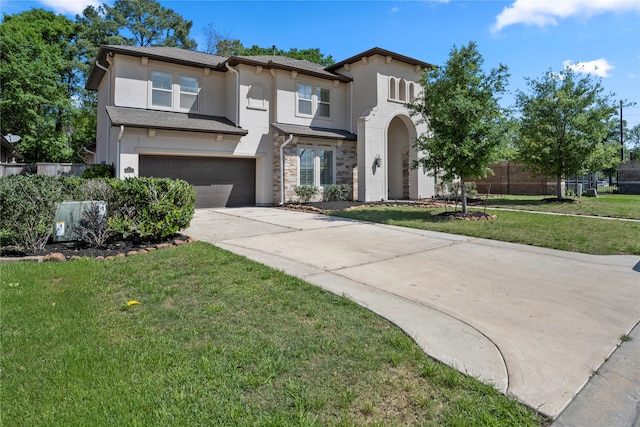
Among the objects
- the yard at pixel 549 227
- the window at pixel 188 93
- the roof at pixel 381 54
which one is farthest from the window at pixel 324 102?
the yard at pixel 549 227

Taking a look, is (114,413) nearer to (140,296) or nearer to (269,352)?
(269,352)

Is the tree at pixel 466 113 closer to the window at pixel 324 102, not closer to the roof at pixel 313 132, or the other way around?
the roof at pixel 313 132

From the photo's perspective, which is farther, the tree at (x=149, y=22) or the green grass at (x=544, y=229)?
the tree at (x=149, y=22)

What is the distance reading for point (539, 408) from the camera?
2.38 meters

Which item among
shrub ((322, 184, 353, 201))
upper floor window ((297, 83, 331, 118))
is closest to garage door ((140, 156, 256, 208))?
shrub ((322, 184, 353, 201))

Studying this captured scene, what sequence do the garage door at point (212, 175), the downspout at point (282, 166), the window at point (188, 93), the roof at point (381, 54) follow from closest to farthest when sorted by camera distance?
1. the garage door at point (212, 175)
2. the downspout at point (282, 166)
3. the window at point (188, 93)
4. the roof at point (381, 54)

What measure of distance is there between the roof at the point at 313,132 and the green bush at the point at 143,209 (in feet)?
27.6

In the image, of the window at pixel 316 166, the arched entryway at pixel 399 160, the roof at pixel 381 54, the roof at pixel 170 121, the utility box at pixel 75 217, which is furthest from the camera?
the arched entryway at pixel 399 160

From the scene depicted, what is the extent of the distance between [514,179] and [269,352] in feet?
75.6

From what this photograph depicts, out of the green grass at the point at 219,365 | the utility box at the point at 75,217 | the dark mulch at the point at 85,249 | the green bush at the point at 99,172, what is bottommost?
the green grass at the point at 219,365

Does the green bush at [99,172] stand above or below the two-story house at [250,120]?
below

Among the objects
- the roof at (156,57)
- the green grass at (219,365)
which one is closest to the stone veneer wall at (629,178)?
the roof at (156,57)

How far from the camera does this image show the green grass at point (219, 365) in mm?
2264

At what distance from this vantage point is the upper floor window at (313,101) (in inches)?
658
